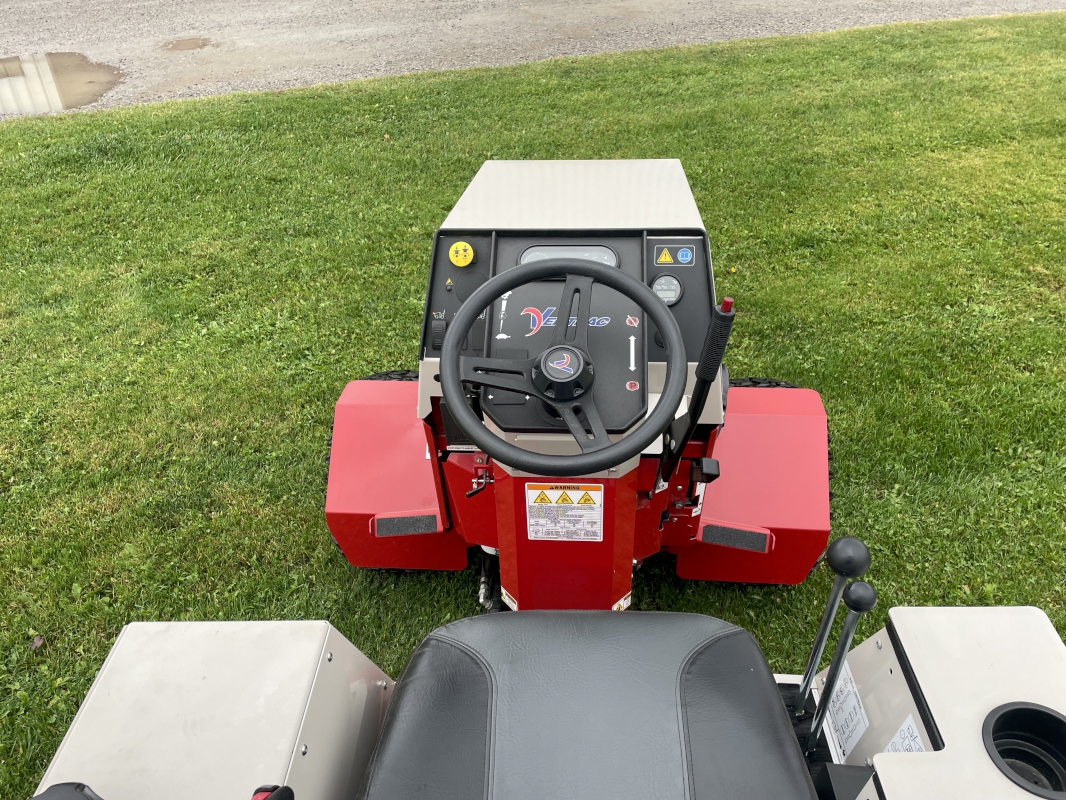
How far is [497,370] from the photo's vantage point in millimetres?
1646

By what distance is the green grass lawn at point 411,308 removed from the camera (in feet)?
8.32

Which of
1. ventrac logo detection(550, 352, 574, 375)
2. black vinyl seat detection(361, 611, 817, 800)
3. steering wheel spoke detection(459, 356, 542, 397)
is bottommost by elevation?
black vinyl seat detection(361, 611, 817, 800)

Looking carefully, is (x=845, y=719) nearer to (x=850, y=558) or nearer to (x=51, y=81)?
(x=850, y=558)

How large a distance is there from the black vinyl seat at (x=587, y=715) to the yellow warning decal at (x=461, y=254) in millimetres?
952

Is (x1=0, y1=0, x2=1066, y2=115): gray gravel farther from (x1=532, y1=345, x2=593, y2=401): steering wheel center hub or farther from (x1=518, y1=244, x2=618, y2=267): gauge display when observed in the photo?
(x1=532, y1=345, x2=593, y2=401): steering wheel center hub

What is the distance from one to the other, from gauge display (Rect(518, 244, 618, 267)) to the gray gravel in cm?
554

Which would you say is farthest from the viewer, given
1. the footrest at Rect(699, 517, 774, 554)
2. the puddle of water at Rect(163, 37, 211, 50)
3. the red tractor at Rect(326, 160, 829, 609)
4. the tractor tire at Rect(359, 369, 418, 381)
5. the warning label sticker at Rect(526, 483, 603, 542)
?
the puddle of water at Rect(163, 37, 211, 50)

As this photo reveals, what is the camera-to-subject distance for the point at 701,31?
741 centimetres

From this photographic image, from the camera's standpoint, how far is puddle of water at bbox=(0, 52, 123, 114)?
6.45m

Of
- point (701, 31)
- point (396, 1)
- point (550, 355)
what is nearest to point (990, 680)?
point (550, 355)

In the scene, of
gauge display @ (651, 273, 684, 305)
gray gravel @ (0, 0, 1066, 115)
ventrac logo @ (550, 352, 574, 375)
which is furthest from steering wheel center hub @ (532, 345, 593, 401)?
gray gravel @ (0, 0, 1066, 115)

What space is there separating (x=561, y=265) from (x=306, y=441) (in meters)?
1.81

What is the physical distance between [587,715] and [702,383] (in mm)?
696

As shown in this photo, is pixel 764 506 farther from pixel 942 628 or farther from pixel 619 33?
pixel 619 33
